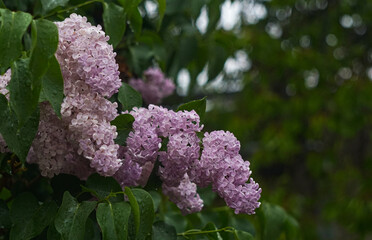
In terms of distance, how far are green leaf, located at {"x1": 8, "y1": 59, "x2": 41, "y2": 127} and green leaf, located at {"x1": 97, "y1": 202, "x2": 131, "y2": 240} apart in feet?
0.65

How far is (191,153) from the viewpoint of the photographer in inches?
35.9

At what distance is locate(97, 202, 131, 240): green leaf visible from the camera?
85 cm

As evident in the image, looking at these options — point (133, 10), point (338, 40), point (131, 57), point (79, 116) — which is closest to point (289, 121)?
point (338, 40)

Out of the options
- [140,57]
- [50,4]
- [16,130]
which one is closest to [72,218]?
[16,130]

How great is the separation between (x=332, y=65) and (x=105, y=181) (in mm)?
3003

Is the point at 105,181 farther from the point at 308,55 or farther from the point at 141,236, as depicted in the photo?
the point at 308,55

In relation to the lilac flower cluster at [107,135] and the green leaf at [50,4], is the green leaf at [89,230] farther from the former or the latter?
the green leaf at [50,4]

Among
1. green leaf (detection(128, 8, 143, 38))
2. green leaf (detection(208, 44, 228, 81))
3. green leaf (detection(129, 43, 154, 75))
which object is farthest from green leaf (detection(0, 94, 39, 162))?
green leaf (detection(208, 44, 228, 81))

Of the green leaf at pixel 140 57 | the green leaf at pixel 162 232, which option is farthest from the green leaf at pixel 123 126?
the green leaf at pixel 140 57

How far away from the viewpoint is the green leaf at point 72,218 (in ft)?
2.88

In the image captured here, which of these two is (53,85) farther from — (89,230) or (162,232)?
(162,232)

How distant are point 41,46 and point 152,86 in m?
0.72

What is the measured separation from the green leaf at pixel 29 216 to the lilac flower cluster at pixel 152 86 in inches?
21.3

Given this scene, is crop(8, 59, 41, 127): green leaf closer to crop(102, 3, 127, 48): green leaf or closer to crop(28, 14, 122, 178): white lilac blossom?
crop(28, 14, 122, 178): white lilac blossom
